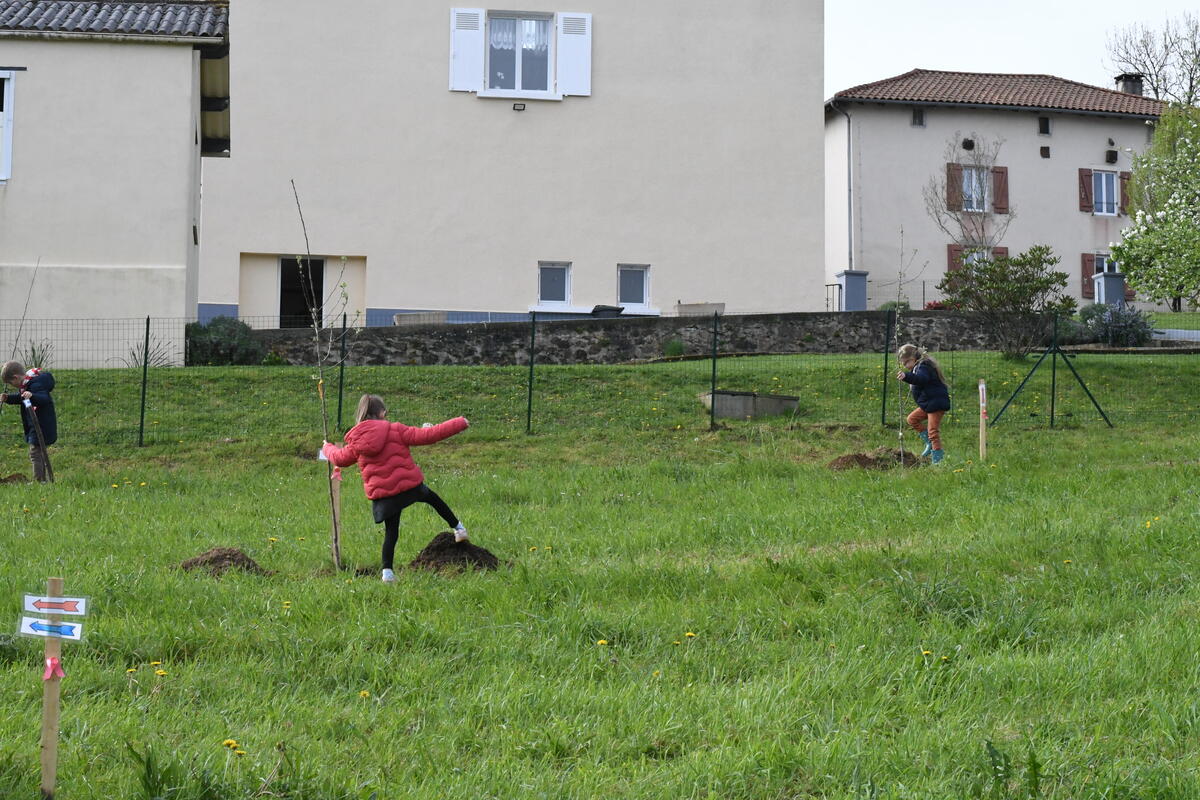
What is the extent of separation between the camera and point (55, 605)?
4195 mm

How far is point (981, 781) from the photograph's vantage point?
453 cm

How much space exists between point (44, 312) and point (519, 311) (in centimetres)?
1047

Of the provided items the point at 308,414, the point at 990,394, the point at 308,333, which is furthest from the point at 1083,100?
the point at 308,414

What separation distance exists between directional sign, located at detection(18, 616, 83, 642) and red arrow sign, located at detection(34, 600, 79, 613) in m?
0.05

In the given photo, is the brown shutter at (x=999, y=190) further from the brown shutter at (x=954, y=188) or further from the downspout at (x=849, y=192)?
the downspout at (x=849, y=192)

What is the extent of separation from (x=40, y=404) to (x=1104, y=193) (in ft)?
116

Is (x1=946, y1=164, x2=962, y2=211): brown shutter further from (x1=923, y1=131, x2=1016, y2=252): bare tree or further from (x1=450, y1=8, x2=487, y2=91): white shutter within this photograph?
(x1=450, y1=8, x2=487, y2=91): white shutter

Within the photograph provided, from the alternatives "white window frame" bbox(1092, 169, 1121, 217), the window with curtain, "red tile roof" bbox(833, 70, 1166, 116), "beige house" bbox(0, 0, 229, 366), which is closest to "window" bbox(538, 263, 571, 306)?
the window with curtain

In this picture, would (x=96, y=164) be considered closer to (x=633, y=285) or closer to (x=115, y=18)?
(x=115, y=18)

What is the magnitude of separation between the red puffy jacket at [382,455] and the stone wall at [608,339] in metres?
14.1

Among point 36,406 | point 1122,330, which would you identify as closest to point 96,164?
point 36,406

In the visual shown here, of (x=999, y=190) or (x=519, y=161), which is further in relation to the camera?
(x=999, y=190)

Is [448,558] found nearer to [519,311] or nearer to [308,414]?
[308,414]

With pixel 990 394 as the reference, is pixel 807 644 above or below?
below
